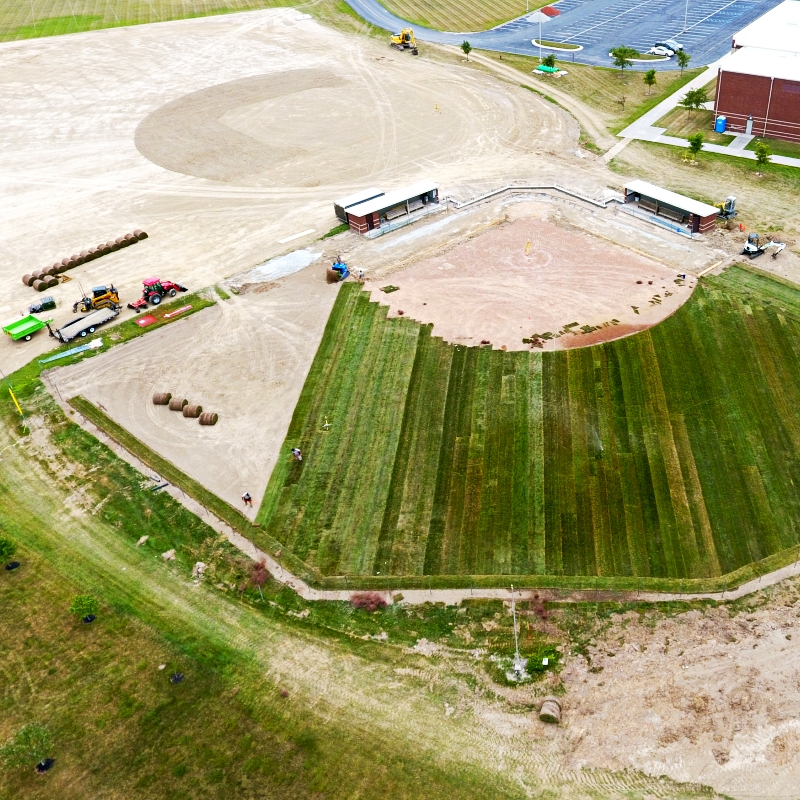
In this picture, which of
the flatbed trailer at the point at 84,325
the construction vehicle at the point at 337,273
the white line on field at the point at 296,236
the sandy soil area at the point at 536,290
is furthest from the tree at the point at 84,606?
the white line on field at the point at 296,236

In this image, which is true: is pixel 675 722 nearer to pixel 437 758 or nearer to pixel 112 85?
pixel 437 758

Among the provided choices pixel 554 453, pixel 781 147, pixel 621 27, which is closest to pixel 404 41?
pixel 621 27

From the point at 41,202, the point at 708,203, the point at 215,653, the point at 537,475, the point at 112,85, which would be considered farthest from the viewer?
the point at 112,85

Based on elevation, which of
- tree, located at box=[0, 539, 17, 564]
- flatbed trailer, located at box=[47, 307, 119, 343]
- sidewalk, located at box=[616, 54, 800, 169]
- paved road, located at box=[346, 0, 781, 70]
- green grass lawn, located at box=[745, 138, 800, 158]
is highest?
paved road, located at box=[346, 0, 781, 70]

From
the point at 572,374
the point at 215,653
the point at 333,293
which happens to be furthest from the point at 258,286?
the point at 215,653

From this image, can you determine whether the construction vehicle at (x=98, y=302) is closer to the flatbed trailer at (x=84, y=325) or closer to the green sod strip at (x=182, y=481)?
the flatbed trailer at (x=84, y=325)

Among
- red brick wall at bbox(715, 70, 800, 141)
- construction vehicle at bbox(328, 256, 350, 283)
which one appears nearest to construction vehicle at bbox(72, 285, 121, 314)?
construction vehicle at bbox(328, 256, 350, 283)

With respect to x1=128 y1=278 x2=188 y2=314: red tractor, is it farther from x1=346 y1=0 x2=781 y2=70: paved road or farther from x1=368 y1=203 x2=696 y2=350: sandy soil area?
x1=346 y1=0 x2=781 y2=70: paved road
